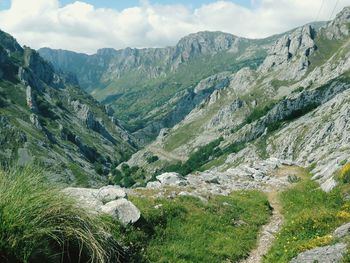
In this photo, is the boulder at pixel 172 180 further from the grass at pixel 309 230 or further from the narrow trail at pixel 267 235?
the grass at pixel 309 230

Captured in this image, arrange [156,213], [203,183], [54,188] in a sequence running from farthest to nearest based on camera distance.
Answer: [203,183] → [156,213] → [54,188]

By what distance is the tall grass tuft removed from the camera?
10.6 m

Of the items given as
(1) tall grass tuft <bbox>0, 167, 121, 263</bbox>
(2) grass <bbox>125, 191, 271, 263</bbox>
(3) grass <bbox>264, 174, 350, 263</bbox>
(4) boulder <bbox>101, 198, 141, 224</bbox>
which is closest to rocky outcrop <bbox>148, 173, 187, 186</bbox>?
(2) grass <bbox>125, 191, 271, 263</bbox>

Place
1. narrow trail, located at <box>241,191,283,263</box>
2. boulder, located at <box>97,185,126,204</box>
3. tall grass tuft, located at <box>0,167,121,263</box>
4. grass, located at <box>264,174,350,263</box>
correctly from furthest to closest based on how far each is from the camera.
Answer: boulder, located at <box>97,185,126,204</box> < narrow trail, located at <box>241,191,283,263</box> < grass, located at <box>264,174,350,263</box> < tall grass tuft, located at <box>0,167,121,263</box>

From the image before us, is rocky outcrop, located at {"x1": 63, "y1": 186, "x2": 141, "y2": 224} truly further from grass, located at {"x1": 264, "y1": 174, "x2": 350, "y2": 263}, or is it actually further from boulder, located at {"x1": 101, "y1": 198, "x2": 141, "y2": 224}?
grass, located at {"x1": 264, "y1": 174, "x2": 350, "y2": 263}

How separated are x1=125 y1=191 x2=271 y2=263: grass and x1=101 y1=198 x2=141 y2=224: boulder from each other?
0.52 metres

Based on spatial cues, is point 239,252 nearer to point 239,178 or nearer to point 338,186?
point 338,186

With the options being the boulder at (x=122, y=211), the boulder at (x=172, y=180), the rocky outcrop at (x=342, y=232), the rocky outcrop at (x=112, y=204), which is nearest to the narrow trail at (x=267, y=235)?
the rocky outcrop at (x=342, y=232)

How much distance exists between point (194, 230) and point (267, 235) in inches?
176

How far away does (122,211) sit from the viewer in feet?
60.7

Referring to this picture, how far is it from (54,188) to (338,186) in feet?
69.2

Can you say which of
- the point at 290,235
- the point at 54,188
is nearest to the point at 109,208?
the point at 54,188

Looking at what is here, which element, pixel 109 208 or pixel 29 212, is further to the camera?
pixel 109 208

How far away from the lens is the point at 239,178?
42.3 metres
